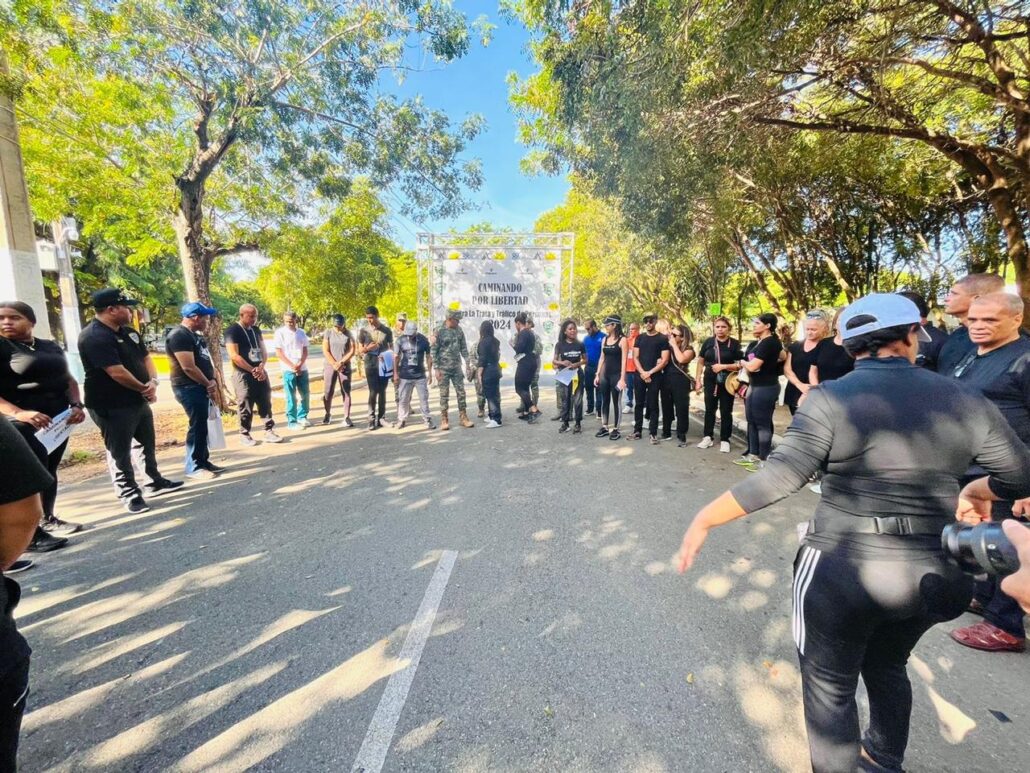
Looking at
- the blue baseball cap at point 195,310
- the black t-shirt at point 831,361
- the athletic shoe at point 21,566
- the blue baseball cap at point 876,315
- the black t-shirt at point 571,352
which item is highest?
the blue baseball cap at point 195,310

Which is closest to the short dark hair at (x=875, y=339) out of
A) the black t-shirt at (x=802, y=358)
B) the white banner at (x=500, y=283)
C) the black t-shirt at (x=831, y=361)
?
the black t-shirt at (x=831, y=361)

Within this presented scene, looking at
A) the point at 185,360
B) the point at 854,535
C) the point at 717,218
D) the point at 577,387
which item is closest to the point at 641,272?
the point at 717,218

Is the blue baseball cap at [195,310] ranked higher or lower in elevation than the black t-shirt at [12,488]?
higher

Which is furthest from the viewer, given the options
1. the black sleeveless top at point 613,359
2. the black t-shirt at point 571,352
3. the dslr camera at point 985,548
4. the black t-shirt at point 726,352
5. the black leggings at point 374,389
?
the black leggings at point 374,389

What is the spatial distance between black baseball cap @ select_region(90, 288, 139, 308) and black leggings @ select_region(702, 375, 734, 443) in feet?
22.1

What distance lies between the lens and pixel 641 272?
71.2 ft

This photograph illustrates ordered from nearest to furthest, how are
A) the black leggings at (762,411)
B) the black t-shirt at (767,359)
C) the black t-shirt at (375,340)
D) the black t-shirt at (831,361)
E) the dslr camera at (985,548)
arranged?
the dslr camera at (985,548)
the black t-shirt at (831,361)
the black t-shirt at (767,359)
the black leggings at (762,411)
the black t-shirt at (375,340)

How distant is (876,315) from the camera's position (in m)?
1.50

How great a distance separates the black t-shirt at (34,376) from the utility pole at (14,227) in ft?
9.19

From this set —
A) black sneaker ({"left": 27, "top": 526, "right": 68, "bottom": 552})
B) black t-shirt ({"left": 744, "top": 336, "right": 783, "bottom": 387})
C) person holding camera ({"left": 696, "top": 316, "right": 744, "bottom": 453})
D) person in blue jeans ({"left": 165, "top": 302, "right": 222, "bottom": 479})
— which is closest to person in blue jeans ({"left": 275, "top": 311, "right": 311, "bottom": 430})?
person in blue jeans ({"left": 165, "top": 302, "right": 222, "bottom": 479})

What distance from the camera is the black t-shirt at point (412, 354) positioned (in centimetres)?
740

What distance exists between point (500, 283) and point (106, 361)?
21.5ft

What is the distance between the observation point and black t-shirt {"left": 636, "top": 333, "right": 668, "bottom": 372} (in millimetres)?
6383

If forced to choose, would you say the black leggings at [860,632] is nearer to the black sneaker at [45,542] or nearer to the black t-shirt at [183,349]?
the black sneaker at [45,542]
